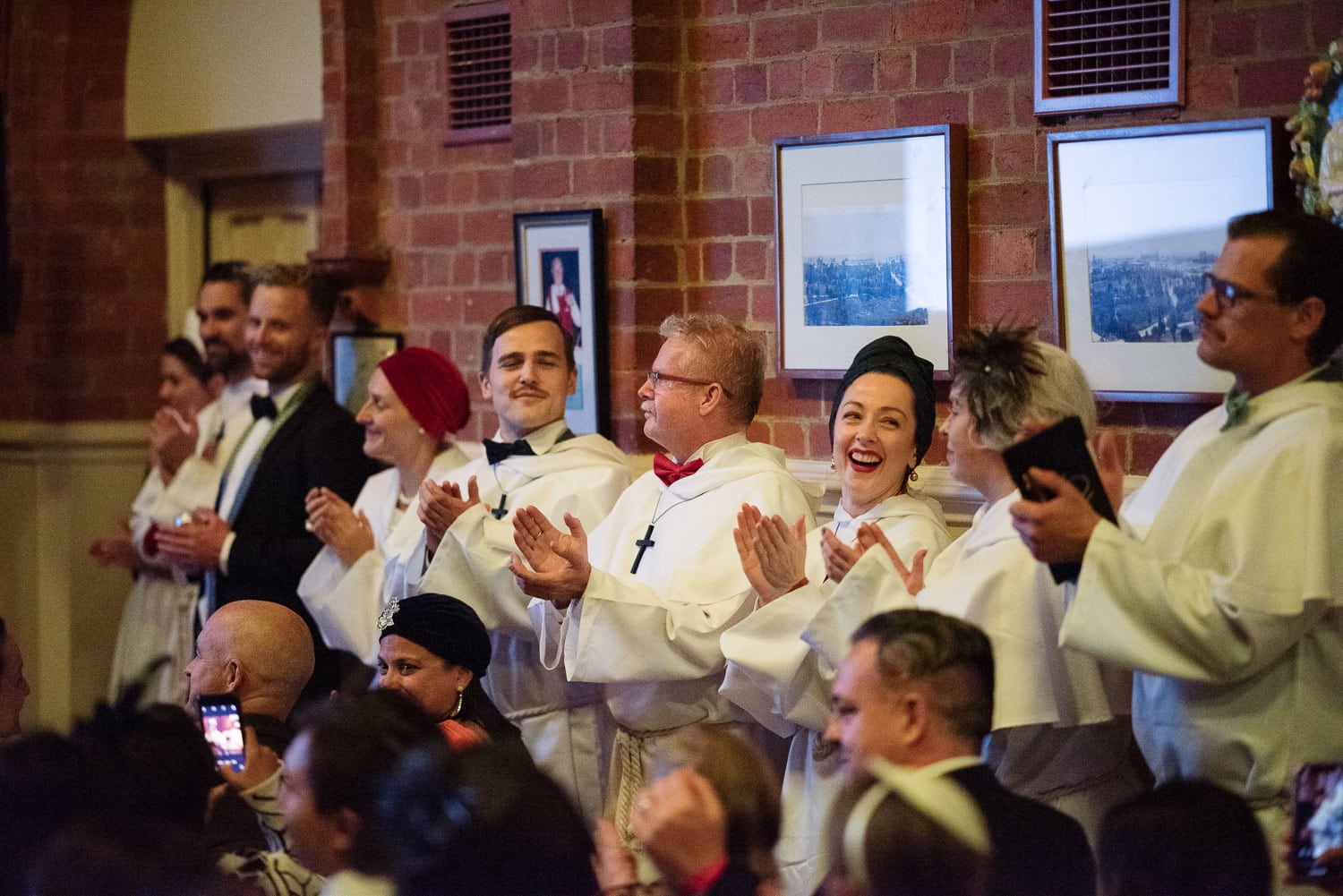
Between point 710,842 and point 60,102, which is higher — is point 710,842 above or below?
below

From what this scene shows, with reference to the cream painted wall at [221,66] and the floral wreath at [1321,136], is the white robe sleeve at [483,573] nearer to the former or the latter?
the floral wreath at [1321,136]

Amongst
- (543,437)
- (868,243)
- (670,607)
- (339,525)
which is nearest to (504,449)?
(543,437)

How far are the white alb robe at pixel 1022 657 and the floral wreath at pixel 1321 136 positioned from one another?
879 mm

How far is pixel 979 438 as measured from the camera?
3.40 meters

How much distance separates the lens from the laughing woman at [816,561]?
3.61 meters

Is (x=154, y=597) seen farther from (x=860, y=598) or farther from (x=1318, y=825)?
(x=1318, y=825)

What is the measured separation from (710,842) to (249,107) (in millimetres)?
4924

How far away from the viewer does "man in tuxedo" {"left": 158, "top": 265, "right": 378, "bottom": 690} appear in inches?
204

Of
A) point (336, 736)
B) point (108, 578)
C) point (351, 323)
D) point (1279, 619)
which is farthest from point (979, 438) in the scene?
point (108, 578)

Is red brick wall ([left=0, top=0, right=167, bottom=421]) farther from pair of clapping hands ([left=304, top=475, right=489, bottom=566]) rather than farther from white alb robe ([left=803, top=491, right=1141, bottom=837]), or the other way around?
white alb robe ([left=803, top=491, right=1141, bottom=837])

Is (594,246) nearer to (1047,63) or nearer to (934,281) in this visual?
(934,281)

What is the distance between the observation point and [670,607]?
12.9 ft

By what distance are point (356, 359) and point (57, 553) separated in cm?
202

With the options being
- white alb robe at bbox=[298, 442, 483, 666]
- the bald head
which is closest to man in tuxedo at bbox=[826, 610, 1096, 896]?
the bald head
